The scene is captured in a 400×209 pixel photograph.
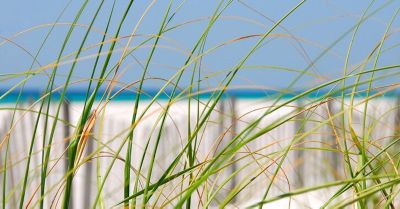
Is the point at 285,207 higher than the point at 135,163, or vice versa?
the point at 135,163

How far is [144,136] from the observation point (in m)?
2.98

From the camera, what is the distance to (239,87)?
30.6 inches

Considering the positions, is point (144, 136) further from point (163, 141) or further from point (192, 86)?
point (192, 86)

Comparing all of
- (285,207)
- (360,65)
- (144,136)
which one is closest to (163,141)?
(144,136)

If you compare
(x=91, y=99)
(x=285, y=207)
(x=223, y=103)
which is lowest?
(x=285, y=207)

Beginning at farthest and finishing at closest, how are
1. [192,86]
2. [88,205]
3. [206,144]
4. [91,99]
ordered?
[206,144] < [88,205] < [192,86] < [91,99]

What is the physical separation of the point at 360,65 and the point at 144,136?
211 cm

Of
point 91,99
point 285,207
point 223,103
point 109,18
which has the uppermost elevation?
point 223,103

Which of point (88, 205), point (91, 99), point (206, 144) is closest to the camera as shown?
point (91, 99)

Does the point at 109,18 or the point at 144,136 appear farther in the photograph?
the point at 144,136

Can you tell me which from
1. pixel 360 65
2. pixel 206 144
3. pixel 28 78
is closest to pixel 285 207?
pixel 360 65

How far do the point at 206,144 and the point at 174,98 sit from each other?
2899mm

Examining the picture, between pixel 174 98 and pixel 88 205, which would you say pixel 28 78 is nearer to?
pixel 174 98

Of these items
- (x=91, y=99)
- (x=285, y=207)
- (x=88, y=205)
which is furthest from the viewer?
(x=88, y=205)
